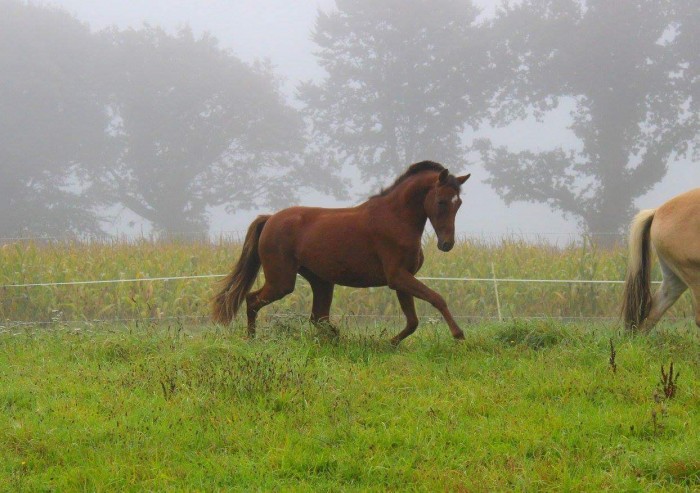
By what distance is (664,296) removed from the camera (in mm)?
7551

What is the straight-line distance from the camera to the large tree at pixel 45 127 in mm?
33125

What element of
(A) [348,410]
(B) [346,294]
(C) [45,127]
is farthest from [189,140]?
(A) [348,410]

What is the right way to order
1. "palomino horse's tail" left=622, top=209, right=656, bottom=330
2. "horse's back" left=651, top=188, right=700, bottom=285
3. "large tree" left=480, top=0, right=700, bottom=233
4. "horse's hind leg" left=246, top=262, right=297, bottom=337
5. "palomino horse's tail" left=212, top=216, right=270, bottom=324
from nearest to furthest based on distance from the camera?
1. "horse's back" left=651, top=188, right=700, bottom=285
2. "palomino horse's tail" left=622, top=209, right=656, bottom=330
3. "horse's hind leg" left=246, top=262, right=297, bottom=337
4. "palomino horse's tail" left=212, top=216, right=270, bottom=324
5. "large tree" left=480, top=0, right=700, bottom=233

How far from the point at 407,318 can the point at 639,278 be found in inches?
89.7

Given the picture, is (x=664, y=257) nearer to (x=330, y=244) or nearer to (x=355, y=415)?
(x=330, y=244)

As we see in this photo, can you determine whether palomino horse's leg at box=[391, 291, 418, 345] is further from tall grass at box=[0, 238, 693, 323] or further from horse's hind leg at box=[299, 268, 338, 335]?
tall grass at box=[0, 238, 693, 323]

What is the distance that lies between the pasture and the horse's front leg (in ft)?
0.68

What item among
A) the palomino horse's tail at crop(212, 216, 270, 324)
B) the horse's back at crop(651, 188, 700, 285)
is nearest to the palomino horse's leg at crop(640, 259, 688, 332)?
the horse's back at crop(651, 188, 700, 285)

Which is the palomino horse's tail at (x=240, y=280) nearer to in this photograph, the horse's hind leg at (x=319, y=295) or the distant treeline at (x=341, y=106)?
the horse's hind leg at (x=319, y=295)

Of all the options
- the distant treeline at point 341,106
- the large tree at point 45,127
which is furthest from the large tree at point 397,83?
the large tree at point 45,127

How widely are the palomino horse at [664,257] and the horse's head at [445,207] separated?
76.3 inches

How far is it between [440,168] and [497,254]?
225 inches

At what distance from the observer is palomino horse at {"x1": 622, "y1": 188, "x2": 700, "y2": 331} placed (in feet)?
22.8

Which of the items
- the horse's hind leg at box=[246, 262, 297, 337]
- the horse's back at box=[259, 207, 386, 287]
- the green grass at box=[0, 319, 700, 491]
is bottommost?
the green grass at box=[0, 319, 700, 491]
